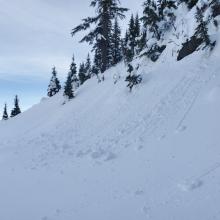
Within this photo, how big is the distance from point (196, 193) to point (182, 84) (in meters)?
7.80

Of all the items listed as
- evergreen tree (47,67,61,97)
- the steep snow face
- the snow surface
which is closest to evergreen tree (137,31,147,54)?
the snow surface

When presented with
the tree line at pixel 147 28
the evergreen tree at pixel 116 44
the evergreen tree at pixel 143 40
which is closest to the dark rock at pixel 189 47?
the tree line at pixel 147 28

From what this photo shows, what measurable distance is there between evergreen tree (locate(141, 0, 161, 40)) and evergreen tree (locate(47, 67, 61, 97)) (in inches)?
1491

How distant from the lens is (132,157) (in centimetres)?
1085

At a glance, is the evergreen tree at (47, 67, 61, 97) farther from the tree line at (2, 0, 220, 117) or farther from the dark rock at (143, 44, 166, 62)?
the dark rock at (143, 44, 166, 62)

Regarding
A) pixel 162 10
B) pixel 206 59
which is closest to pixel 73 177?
pixel 206 59

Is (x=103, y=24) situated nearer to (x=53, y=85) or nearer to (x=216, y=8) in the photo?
(x=216, y=8)

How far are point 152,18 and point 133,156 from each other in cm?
1343

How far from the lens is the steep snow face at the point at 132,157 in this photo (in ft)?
26.1

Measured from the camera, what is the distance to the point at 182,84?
48.6 ft

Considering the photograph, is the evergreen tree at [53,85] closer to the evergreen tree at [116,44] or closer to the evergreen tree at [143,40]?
the evergreen tree at [116,44]

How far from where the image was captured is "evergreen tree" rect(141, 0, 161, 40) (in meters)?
21.6

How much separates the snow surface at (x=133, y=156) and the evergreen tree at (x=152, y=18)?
130 inches

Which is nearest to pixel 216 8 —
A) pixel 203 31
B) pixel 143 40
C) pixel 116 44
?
pixel 203 31
